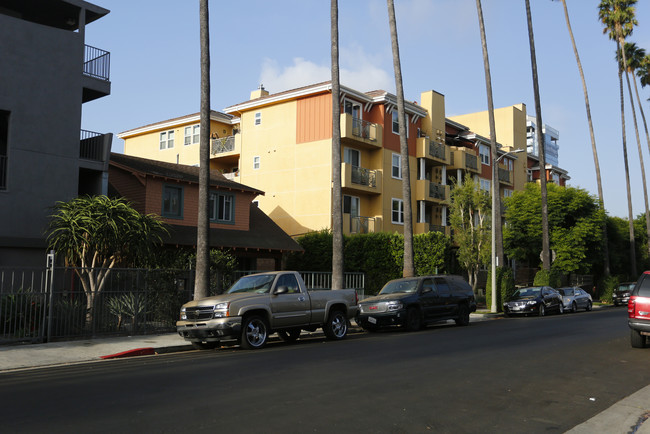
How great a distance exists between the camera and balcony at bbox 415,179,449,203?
4091 centimetres

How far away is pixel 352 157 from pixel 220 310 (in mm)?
24110

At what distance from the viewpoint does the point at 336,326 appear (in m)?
16.6

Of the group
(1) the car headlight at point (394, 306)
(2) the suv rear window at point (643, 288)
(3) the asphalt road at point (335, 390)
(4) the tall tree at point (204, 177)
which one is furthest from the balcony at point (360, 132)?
(2) the suv rear window at point (643, 288)

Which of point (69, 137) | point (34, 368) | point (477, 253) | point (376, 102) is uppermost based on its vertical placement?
point (376, 102)

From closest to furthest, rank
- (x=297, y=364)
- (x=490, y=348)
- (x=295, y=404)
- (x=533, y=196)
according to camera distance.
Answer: (x=295, y=404), (x=297, y=364), (x=490, y=348), (x=533, y=196)

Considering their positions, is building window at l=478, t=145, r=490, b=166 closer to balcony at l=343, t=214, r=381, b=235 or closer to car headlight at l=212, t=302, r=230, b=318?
balcony at l=343, t=214, r=381, b=235

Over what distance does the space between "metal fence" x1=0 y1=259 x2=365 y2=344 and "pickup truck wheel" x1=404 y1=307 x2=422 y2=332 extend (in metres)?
6.02

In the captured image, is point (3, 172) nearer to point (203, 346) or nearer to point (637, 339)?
point (203, 346)

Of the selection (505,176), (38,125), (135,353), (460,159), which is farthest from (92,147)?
(505,176)

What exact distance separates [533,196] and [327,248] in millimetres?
18095

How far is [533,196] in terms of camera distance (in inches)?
1710

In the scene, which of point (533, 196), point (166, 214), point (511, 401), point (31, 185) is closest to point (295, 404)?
point (511, 401)

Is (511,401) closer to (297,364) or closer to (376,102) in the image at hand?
(297,364)

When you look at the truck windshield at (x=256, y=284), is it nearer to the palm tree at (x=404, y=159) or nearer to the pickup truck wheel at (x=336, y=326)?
the pickup truck wheel at (x=336, y=326)
